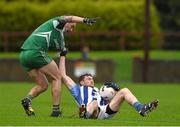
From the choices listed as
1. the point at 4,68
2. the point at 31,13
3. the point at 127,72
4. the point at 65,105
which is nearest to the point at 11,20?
the point at 31,13

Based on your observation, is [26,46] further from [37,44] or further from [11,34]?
[11,34]

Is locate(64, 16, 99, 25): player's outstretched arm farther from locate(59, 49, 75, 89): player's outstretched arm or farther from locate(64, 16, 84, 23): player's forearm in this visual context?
locate(59, 49, 75, 89): player's outstretched arm

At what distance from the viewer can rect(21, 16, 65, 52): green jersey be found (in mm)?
16266

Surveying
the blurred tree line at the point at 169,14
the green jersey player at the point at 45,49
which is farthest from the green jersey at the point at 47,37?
the blurred tree line at the point at 169,14

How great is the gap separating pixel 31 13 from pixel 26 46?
3424 centimetres

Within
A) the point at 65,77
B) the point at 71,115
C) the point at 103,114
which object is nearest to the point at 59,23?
the point at 65,77

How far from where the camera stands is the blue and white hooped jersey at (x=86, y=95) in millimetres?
16031

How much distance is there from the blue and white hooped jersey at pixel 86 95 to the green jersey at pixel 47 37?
940 millimetres

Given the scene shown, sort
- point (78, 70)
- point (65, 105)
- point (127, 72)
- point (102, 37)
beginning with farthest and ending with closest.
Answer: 1. point (102, 37)
2. point (127, 72)
3. point (78, 70)
4. point (65, 105)

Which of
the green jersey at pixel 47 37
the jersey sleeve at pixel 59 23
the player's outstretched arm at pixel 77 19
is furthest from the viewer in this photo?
the green jersey at pixel 47 37

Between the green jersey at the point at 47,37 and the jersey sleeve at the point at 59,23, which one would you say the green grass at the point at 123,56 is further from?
the jersey sleeve at the point at 59,23

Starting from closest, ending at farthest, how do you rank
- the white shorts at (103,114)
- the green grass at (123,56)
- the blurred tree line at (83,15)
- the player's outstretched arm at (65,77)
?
the white shorts at (103,114) < the player's outstretched arm at (65,77) < the green grass at (123,56) < the blurred tree line at (83,15)

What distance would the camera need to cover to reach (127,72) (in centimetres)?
4484

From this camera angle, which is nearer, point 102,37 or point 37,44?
point 37,44
